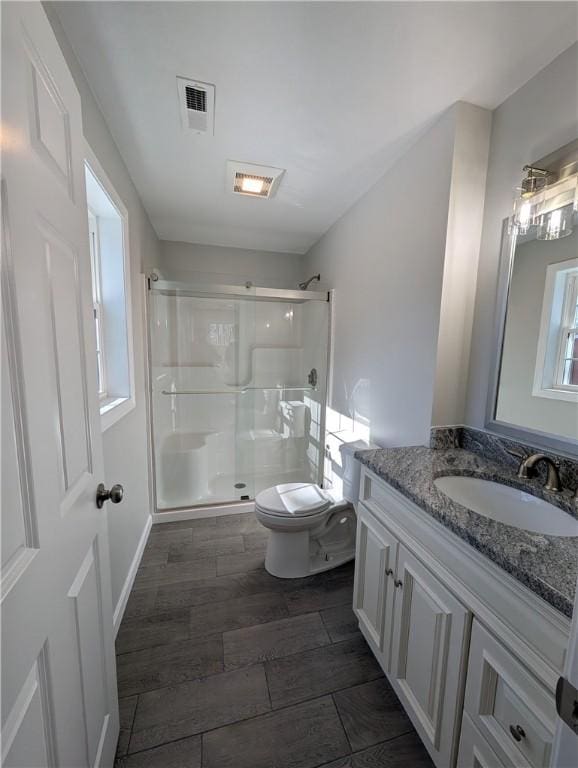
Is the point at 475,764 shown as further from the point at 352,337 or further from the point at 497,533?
the point at 352,337

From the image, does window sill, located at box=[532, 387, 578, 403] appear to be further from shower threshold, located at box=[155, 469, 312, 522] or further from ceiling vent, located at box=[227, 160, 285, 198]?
shower threshold, located at box=[155, 469, 312, 522]

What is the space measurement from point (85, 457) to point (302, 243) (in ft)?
8.81

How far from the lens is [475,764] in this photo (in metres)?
0.81

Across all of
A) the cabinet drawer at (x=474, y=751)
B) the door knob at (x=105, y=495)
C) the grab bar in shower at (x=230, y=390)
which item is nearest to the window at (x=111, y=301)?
the door knob at (x=105, y=495)

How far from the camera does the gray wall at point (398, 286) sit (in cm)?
142

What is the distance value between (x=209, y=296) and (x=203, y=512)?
1.84 meters

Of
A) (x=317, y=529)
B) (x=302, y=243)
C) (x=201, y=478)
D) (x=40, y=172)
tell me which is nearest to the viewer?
(x=40, y=172)

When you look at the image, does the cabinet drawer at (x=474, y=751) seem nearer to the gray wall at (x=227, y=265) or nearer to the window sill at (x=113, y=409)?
the window sill at (x=113, y=409)

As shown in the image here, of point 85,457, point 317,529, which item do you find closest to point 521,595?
point 85,457

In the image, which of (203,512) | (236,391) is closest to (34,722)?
(203,512)

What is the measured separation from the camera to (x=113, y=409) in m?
1.51

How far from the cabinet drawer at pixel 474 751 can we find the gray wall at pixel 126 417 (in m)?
1.49

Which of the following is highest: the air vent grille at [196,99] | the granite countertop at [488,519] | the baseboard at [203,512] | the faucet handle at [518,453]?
the air vent grille at [196,99]

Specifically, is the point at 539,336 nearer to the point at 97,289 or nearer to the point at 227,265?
the point at 97,289
